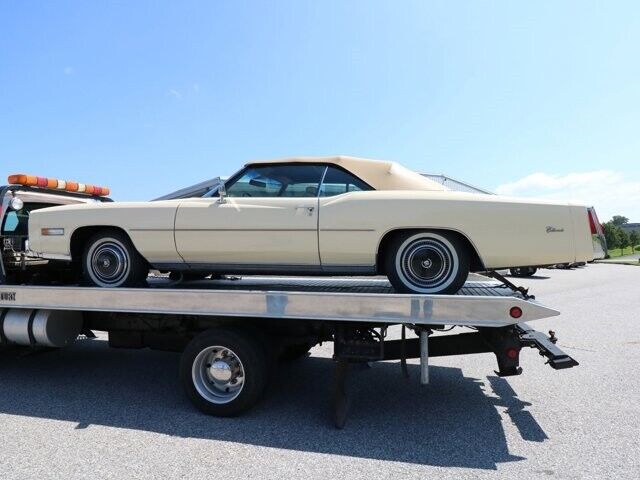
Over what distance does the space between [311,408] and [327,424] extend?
39 centimetres

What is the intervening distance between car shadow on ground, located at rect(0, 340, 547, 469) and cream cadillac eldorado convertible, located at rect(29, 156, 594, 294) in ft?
3.48

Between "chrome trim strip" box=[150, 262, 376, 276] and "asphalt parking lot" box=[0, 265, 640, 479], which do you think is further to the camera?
"chrome trim strip" box=[150, 262, 376, 276]

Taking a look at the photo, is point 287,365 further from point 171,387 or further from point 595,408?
point 595,408

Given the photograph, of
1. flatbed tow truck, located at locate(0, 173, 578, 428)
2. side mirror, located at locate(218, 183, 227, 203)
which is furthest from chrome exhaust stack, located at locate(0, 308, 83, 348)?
side mirror, located at locate(218, 183, 227, 203)

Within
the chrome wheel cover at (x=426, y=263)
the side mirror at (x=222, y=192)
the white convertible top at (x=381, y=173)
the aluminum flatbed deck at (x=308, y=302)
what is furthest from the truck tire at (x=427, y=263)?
the side mirror at (x=222, y=192)

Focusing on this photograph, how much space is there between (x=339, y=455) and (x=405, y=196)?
194cm

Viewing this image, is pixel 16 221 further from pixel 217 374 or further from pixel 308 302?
pixel 308 302

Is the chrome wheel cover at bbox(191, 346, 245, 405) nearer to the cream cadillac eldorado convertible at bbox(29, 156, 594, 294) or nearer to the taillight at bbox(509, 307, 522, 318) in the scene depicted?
the cream cadillac eldorado convertible at bbox(29, 156, 594, 294)

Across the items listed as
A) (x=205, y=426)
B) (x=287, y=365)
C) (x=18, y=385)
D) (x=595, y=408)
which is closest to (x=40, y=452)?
(x=205, y=426)

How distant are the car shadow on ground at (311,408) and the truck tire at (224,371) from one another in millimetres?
131

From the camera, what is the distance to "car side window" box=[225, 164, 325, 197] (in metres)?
4.12

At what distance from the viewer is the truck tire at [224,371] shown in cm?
386

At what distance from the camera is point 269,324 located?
420cm

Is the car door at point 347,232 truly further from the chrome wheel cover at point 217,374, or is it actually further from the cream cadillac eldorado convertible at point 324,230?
the chrome wheel cover at point 217,374
